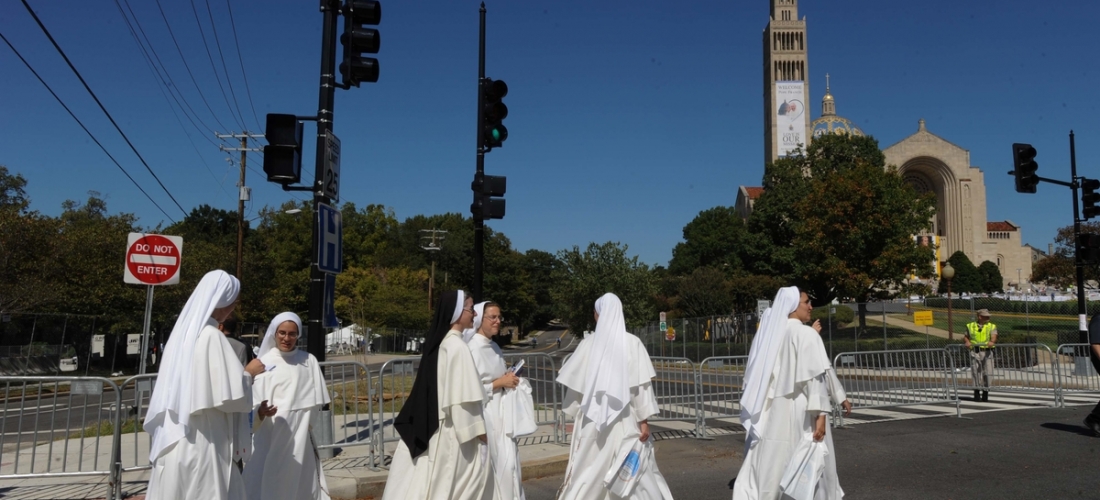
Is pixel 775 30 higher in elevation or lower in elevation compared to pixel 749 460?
higher

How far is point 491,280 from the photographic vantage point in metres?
83.2

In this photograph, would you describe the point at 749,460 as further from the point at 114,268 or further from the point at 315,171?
the point at 114,268

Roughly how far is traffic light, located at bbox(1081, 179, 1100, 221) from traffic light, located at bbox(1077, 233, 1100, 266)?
0.84 m

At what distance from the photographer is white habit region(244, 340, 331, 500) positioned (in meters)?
5.92

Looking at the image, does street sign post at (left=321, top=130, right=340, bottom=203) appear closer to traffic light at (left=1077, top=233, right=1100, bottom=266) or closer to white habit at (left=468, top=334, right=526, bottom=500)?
white habit at (left=468, top=334, right=526, bottom=500)

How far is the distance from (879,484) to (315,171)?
656 centimetres

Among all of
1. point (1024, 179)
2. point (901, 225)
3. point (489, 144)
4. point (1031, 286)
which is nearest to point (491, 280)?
point (901, 225)

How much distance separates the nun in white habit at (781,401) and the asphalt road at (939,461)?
3.48 ft

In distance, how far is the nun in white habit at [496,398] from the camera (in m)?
6.40

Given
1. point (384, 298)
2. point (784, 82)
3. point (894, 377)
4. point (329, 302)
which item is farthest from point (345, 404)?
point (784, 82)

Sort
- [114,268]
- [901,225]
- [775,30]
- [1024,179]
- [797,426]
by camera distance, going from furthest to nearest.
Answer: [775,30]
[901,225]
[114,268]
[1024,179]
[797,426]

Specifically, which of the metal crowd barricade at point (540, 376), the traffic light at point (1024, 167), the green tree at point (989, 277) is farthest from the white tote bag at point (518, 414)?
the green tree at point (989, 277)

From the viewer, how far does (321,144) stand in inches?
355

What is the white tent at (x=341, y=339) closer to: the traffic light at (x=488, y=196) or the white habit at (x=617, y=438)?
the traffic light at (x=488, y=196)
